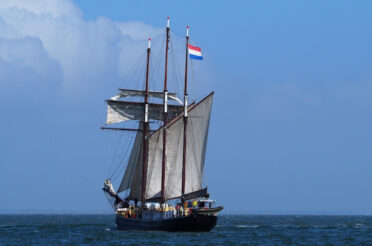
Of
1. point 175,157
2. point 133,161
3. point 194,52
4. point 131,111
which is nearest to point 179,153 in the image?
point 175,157

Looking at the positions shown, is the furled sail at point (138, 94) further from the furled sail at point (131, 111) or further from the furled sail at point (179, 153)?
the furled sail at point (179, 153)

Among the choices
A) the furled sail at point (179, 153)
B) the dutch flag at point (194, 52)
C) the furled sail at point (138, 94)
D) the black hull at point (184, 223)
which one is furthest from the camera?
the furled sail at point (138, 94)

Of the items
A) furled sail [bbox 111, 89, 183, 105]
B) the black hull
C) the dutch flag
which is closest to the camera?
the black hull

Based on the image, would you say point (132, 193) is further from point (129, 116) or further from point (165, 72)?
point (165, 72)

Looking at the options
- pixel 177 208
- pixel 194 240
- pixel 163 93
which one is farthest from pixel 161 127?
pixel 194 240

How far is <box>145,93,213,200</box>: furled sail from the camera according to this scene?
2928 inches

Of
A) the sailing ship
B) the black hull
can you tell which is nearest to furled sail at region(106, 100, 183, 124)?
the sailing ship

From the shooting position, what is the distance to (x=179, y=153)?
76438 millimetres

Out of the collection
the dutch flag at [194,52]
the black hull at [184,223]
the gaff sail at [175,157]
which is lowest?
the black hull at [184,223]

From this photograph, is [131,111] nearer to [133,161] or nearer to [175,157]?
[133,161]

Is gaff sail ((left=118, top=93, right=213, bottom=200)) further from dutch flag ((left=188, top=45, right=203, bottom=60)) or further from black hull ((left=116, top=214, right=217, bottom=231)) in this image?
dutch flag ((left=188, top=45, right=203, bottom=60))

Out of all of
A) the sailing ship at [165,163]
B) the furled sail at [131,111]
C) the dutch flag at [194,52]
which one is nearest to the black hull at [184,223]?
the sailing ship at [165,163]

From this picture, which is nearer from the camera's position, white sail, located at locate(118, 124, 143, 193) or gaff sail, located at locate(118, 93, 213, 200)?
gaff sail, located at locate(118, 93, 213, 200)

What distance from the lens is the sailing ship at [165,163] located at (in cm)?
7281
